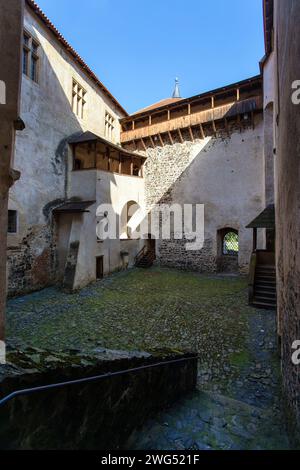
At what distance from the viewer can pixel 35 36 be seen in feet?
36.4

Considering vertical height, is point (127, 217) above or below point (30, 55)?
below

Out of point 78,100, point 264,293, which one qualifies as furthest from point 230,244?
point 78,100

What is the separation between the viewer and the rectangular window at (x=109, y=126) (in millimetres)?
17141

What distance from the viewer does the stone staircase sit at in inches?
340

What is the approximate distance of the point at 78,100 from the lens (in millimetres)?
14336

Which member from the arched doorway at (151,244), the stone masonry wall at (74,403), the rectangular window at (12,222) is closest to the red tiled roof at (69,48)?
the rectangular window at (12,222)

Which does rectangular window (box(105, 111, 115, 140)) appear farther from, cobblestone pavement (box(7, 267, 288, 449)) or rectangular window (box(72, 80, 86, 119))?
cobblestone pavement (box(7, 267, 288, 449))

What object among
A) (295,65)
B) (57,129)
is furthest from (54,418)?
(57,129)

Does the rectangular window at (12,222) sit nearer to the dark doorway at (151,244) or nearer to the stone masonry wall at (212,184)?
the stone masonry wall at (212,184)

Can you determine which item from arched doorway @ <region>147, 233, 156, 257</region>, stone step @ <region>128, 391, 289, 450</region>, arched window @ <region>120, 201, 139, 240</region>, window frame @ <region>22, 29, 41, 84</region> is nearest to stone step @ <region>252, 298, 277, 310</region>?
stone step @ <region>128, 391, 289, 450</region>

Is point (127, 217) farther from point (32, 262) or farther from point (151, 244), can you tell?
point (32, 262)

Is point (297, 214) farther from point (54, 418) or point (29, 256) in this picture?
point (29, 256)

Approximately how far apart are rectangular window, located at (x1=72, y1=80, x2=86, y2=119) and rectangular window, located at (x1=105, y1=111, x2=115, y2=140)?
8.20 feet

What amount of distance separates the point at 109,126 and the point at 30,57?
7.03m
